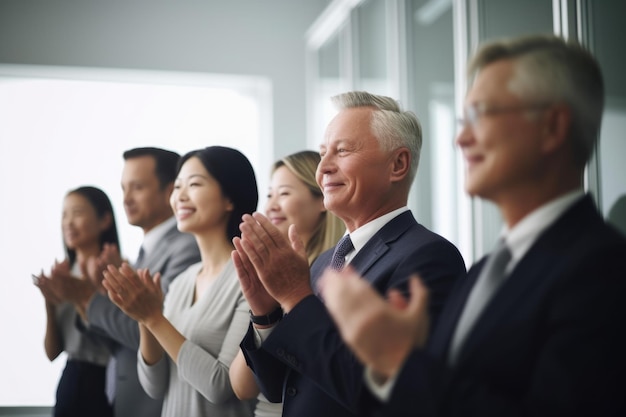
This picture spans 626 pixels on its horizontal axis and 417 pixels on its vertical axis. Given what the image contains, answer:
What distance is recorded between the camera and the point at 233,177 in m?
2.23

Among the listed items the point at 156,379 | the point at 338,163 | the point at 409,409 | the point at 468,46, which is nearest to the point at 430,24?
the point at 468,46

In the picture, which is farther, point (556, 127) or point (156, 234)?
point (156, 234)

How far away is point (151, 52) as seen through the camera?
218 inches

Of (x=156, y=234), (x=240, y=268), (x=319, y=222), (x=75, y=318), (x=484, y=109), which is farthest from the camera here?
(x=75, y=318)

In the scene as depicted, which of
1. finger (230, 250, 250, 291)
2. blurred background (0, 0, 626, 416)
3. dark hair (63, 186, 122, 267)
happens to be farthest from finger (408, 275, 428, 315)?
blurred background (0, 0, 626, 416)

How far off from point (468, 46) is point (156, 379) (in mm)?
1804

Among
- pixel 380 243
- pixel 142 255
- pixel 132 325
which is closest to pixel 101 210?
pixel 142 255

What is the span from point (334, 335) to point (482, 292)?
1.12ft

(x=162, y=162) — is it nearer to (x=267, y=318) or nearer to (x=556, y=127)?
(x=267, y=318)

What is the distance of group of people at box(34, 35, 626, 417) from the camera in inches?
32.5

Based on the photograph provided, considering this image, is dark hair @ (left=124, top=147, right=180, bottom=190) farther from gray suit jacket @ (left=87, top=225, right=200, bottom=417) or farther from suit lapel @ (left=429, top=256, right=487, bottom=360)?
suit lapel @ (left=429, top=256, right=487, bottom=360)

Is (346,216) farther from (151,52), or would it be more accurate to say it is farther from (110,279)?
(151,52)

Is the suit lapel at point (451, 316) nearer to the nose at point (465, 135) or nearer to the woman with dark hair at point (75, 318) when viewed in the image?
the nose at point (465, 135)

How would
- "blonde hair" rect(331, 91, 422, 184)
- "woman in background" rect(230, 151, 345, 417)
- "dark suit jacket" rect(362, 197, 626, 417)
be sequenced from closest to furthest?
"dark suit jacket" rect(362, 197, 626, 417), "blonde hair" rect(331, 91, 422, 184), "woman in background" rect(230, 151, 345, 417)
